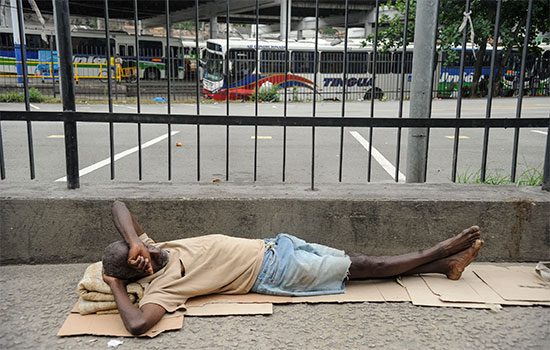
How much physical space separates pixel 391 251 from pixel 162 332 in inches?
68.9

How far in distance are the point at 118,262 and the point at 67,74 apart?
154 centimetres

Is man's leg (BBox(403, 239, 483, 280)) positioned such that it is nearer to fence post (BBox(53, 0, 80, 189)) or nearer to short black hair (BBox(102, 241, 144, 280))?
short black hair (BBox(102, 241, 144, 280))

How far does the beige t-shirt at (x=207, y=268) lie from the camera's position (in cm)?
282

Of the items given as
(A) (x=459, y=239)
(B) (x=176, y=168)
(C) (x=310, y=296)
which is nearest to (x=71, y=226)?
(C) (x=310, y=296)

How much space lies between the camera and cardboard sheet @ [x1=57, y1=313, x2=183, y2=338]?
102 inches

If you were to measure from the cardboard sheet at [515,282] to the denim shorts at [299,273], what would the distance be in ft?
3.29

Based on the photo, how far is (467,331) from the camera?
104 inches

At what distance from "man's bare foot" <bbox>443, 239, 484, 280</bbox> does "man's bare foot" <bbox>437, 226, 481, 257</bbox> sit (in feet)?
0.08

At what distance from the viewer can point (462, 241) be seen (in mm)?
3057

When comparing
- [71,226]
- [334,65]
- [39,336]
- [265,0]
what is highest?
[265,0]

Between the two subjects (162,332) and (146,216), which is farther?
(146,216)

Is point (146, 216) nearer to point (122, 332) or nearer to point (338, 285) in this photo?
point (122, 332)

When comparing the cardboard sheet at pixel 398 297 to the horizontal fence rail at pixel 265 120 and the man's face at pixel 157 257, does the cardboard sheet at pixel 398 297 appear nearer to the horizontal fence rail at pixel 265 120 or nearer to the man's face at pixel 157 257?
the man's face at pixel 157 257

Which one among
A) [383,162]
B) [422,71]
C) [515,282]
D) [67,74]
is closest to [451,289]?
[515,282]
